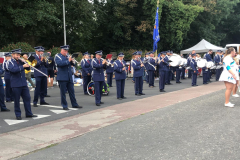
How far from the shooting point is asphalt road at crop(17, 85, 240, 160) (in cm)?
498

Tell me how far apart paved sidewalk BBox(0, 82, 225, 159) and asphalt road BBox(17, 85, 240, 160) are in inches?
11.1

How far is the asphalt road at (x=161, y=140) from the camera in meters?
4.98

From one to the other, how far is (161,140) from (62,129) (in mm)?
2396

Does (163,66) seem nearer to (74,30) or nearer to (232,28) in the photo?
(74,30)

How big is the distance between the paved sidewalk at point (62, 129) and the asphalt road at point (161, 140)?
0.28m

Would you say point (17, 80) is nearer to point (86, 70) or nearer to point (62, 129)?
point (62, 129)

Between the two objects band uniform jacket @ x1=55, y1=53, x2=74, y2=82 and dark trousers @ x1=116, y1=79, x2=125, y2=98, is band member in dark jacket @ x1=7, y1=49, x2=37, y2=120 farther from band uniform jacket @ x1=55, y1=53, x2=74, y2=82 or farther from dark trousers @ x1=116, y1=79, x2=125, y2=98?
dark trousers @ x1=116, y1=79, x2=125, y2=98

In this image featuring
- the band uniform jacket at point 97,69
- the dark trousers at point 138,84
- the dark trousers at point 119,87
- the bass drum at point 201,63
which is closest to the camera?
the band uniform jacket at point 97,69

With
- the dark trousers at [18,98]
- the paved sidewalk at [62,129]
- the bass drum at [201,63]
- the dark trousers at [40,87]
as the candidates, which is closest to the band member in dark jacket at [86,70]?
the dark trousers at [40,87]

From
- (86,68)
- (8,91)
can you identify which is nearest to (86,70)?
(86,68)

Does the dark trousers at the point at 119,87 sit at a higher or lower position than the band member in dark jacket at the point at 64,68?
lower

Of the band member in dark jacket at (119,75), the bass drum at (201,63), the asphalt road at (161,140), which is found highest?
the bass drum at (201,63)

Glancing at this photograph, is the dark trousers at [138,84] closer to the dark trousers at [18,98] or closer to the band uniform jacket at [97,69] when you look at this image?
the band uniform jacket at [97,69]

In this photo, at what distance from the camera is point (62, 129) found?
22.5ft
